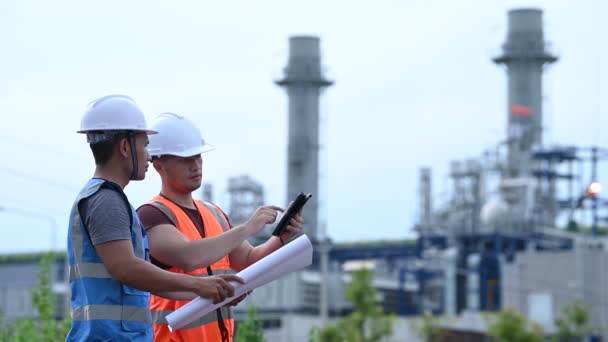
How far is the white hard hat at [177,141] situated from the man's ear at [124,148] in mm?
864

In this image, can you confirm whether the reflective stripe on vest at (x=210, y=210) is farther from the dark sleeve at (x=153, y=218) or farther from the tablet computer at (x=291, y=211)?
the tablet computer at (x=291, y=211)

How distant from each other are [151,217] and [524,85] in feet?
180

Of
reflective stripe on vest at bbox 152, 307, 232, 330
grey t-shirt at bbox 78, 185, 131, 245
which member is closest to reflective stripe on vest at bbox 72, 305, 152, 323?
grey t-shirt at bbox 78, 185, 131, 245

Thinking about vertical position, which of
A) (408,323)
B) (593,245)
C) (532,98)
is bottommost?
(408,323)

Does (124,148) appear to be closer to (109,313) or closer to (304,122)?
(109,313)

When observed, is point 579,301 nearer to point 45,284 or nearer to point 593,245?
point 593,245

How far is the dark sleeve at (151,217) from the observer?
5.29m

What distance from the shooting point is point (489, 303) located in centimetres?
5950

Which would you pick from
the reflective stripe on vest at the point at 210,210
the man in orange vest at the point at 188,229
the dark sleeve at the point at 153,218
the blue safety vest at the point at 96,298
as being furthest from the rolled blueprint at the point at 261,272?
the reflective stripe on vest at the point at 210,210

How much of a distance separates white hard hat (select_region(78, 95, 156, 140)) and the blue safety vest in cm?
20

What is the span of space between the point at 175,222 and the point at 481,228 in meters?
54.8

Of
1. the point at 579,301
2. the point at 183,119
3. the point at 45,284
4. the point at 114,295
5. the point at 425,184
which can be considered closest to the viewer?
the point at 114,295

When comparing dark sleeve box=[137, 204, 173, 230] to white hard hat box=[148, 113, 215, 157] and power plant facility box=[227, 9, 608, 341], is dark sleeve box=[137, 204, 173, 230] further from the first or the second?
power plant facility box=[227, 9, 608, 341]

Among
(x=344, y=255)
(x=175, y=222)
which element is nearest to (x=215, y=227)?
(x=175, y=222)
